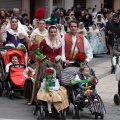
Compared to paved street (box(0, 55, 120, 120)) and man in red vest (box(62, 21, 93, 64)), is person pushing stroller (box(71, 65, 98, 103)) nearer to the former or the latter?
paved street (box(0, 55, 120, 120))

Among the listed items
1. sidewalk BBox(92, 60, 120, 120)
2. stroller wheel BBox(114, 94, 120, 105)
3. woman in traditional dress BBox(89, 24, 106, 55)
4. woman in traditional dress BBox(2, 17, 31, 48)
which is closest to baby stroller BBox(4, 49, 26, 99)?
woman in traditional dress BBox(2, 17, 31, 48)

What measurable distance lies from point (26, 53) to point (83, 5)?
2458 cm

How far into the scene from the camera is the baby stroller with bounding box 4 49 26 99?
1286 cm

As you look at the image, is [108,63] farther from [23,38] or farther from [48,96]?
[48,96]

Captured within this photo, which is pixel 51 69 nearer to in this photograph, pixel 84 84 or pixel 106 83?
pixel 84 84

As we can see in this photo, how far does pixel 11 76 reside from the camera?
1295cm

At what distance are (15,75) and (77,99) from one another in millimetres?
2626

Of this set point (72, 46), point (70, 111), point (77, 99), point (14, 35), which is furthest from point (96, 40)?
point (77, 99)

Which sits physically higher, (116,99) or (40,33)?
(40,33)

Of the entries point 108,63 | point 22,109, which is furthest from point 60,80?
point 108,63

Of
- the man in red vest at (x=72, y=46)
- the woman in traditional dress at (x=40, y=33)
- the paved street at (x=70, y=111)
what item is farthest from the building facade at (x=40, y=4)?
the man in red vest at (x=72, y=46)

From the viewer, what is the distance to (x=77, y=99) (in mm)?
10766

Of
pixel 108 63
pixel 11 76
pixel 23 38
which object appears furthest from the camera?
pixel 108 63

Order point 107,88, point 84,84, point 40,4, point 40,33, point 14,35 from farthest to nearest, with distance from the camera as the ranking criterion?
1. point 40,4
2. point 107,88
3. point 14,35
4. point 40,33
5. point 84,84
